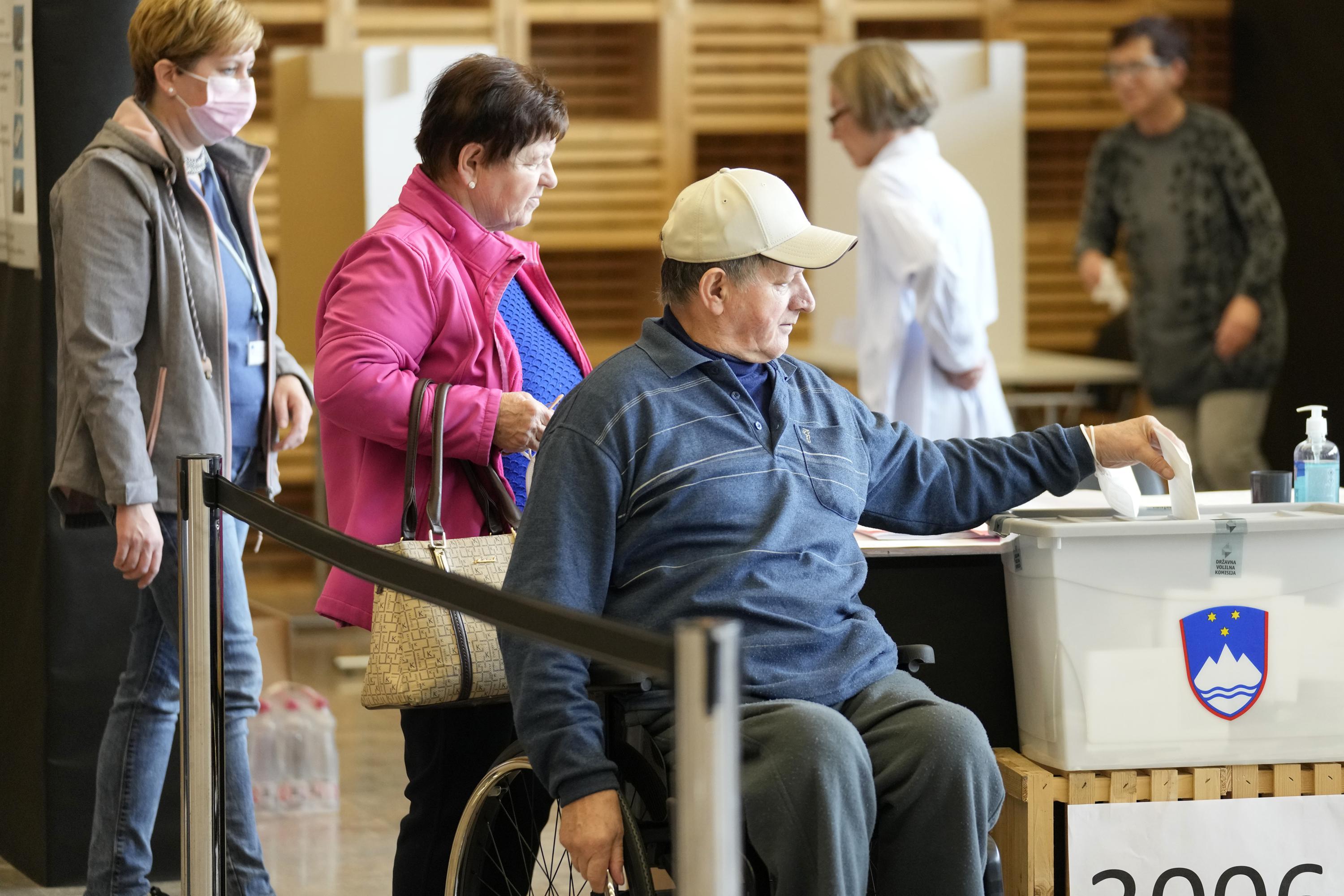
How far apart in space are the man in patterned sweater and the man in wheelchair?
10.5 feet

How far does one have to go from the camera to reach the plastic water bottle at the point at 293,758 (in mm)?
3887

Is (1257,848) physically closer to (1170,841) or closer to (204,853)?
(1170,841)

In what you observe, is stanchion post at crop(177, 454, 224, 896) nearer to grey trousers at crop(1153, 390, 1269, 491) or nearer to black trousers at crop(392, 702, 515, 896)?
black trousers at crop(392, 702, 515, 896)

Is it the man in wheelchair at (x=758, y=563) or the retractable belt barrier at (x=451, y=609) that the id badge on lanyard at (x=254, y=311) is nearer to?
the retractable belt barrier at (x=451, y=609)

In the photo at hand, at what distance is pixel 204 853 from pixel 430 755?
1.16ft

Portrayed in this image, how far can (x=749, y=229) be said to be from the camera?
7.27ft

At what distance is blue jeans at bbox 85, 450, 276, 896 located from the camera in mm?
2797

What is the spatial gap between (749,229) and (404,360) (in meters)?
0.56

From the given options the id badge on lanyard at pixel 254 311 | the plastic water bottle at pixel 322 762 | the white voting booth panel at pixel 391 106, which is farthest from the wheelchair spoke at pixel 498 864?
the white voting booth panel at pixel 391 106

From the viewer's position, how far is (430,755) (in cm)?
244

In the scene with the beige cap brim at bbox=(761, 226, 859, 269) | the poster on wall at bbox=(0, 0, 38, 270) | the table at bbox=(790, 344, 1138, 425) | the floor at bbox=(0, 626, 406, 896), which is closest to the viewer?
the beige cap brim at bbox=(761, 226, 859, 269)

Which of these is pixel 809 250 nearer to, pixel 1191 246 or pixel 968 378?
pixel 968 378

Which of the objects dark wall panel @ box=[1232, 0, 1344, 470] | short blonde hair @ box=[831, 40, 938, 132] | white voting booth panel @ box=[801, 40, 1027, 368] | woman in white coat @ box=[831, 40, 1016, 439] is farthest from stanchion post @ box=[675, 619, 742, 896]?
dark wall panel @ box=[1232, 0, 1344, 470]

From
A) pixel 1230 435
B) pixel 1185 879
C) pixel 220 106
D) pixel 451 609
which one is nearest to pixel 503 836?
pixel 451 609
